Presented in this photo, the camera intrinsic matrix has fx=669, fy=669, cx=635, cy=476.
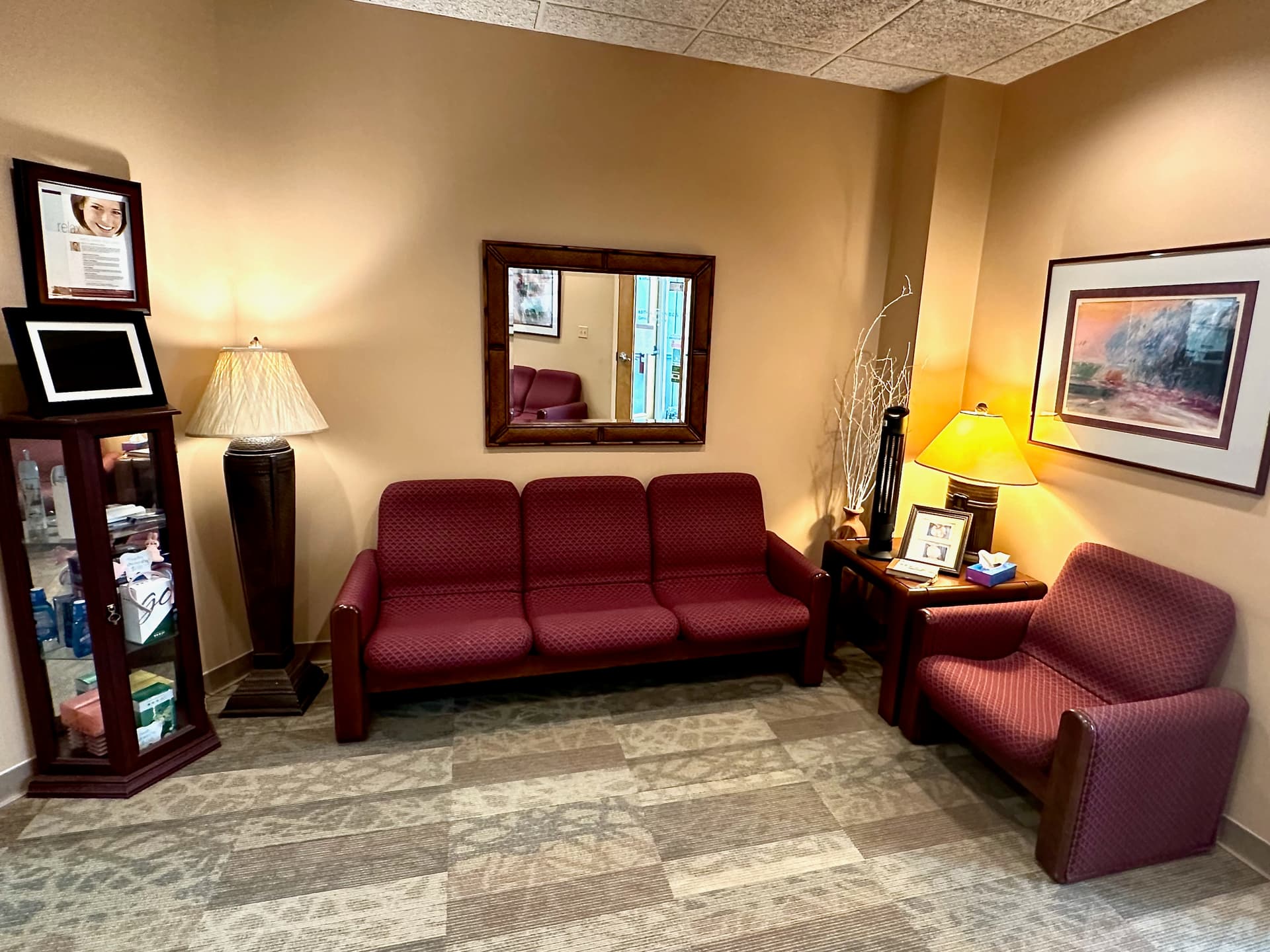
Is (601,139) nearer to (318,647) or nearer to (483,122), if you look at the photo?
(483,122)

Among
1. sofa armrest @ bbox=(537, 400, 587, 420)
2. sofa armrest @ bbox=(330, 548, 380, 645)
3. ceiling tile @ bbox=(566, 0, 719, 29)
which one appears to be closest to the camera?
sofa armrest @ bbox=(330, 548, 380, 645)

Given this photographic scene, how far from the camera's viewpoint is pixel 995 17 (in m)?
2.40

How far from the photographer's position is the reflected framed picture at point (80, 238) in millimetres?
1973

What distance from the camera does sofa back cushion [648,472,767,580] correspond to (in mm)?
3156

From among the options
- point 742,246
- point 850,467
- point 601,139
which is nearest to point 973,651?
point 850,467

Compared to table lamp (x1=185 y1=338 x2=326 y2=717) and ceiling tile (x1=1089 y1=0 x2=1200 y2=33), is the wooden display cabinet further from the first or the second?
ceiling tile (x1=1089 y1=0 x2=1200 y2=33)

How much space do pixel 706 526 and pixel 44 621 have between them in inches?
96.7

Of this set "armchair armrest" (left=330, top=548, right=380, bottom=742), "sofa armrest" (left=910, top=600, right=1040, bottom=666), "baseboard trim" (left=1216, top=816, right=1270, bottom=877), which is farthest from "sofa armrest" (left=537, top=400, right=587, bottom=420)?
"baseboard trim" (left=1216, top=816, right=1270, bottom=877)

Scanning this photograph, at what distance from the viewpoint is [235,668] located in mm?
2859

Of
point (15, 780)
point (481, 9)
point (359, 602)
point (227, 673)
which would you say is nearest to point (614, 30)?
point (481, 9)

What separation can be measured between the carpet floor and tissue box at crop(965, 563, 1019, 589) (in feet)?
2.23

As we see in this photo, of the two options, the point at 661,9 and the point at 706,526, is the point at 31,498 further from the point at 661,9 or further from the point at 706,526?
the point at 661,9

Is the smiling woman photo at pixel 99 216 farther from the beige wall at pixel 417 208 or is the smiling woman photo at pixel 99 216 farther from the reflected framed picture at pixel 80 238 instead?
the beige wall at pixel 417 208

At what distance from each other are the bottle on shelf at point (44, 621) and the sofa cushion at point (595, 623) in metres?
1.53
